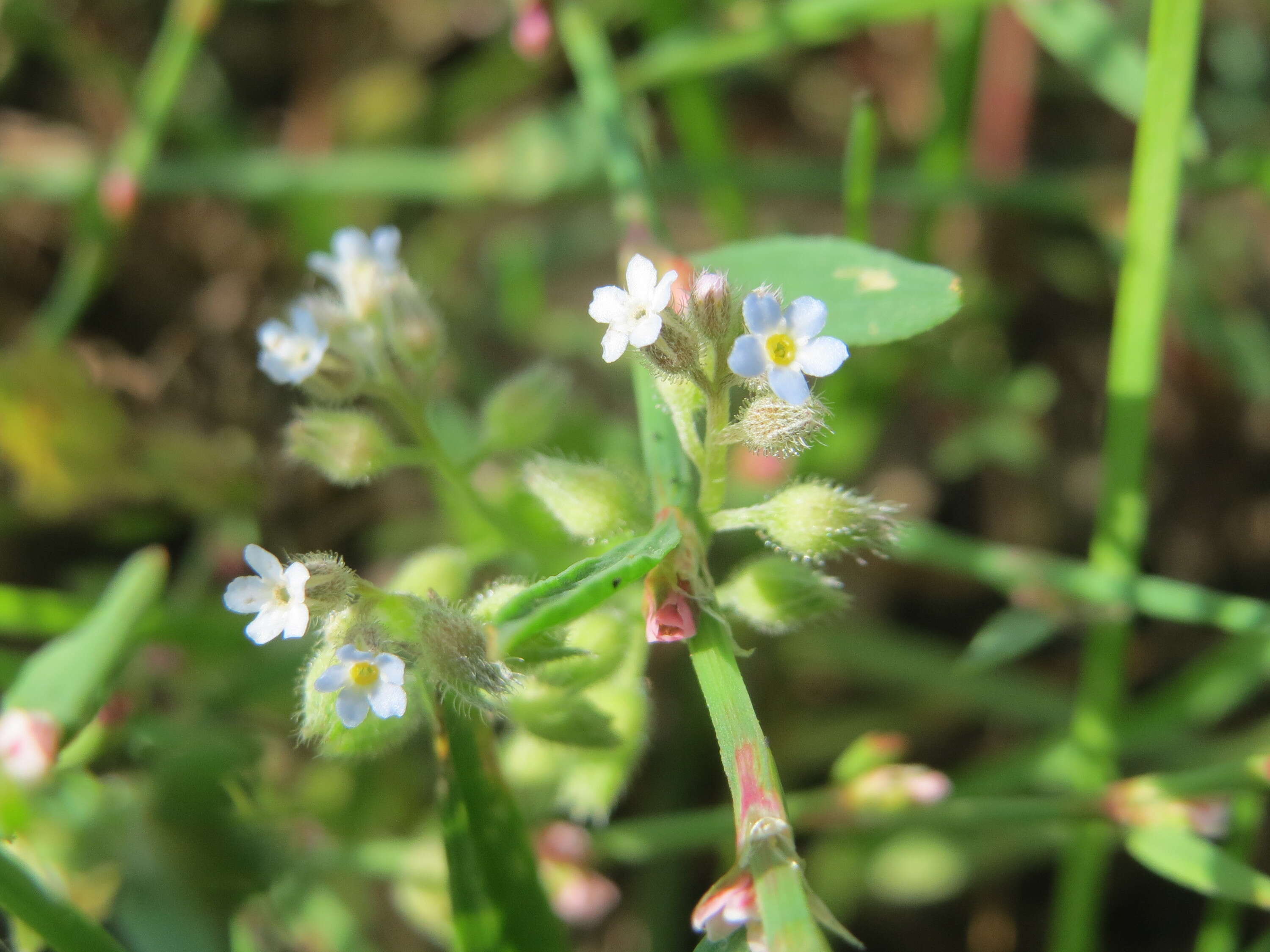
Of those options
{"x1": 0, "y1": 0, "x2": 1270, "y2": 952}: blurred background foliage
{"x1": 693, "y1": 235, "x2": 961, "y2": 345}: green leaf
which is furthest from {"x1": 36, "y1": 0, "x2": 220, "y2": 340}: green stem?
{"x1": 693, "y1": 235, "x2": 961, "y2": 345}: green leaf

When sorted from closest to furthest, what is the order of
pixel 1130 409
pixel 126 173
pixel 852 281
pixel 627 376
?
pixel 852 281
pixel 1130 409
pixel 126 173
pixel 627 376

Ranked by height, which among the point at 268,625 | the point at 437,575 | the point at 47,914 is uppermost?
the point at 437,575

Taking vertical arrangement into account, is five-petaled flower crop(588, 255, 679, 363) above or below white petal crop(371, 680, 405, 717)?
above

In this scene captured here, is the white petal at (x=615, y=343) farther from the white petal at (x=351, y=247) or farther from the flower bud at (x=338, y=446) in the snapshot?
the white petal at (x=351, y=247)

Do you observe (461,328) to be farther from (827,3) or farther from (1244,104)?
(1244,104)

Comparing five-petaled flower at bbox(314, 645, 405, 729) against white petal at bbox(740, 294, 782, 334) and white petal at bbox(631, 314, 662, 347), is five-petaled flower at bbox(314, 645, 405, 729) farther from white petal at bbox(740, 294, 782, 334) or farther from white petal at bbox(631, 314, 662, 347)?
white petal at bbox(740, 294, 782, 334)

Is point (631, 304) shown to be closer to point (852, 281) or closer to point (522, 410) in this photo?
point (852, 281)

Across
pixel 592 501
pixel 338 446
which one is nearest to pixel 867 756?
pixel 592 501
